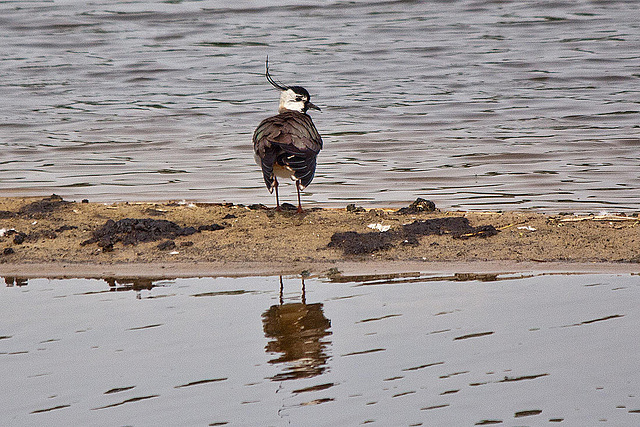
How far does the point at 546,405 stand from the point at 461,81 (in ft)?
38.7

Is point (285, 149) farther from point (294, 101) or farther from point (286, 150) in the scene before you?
point (294, 101)

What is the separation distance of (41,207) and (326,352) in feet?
11.5

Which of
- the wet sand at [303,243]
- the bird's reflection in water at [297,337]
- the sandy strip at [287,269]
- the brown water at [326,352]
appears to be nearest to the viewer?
the brown water at [326,352]

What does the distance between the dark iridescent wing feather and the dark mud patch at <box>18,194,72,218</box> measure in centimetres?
146

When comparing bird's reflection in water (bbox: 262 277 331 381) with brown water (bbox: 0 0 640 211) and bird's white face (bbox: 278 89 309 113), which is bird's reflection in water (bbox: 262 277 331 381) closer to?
brown water (bbox: 0 0 640 211)

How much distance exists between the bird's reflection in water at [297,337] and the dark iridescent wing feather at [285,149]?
1.96m

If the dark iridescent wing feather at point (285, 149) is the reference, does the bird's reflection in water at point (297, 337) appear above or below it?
below

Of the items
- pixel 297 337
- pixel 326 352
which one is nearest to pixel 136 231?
pixel 297 337

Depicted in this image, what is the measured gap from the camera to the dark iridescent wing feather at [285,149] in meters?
6.50

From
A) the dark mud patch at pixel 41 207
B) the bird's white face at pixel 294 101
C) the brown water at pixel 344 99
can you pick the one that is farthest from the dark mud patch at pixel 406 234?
the bird's white face at pixel 294 101

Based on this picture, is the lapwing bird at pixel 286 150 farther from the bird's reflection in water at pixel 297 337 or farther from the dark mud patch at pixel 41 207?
the bird's reflection in water at pixel 297 337

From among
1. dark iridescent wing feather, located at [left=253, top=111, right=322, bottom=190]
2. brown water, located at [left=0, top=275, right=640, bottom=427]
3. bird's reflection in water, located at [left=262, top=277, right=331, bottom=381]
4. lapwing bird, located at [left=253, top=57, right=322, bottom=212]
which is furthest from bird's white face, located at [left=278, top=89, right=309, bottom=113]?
bird's reflection in water, located at [left=262, top=277, right=331, bottom=381]

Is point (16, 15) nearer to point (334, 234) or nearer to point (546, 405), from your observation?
point (334, 234)

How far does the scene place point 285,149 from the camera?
6.47 meters
